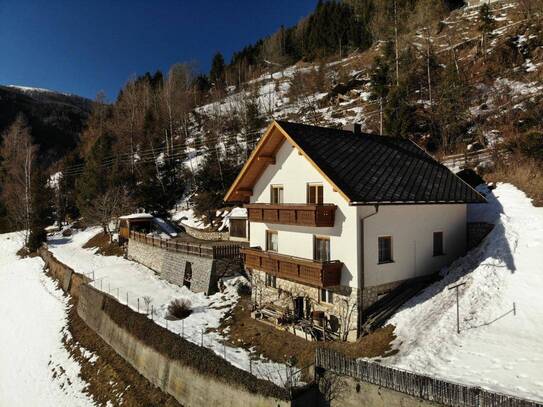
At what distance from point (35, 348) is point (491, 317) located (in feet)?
90.3

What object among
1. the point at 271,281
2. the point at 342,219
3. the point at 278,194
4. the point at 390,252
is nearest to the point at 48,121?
the point at 278,194

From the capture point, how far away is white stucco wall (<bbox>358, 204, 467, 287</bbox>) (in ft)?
54.2

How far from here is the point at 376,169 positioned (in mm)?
18641

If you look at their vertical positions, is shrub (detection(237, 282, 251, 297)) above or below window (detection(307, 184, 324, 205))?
below

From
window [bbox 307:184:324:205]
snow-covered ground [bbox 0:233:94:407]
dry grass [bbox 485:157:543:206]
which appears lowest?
Answer: snow-covered ground [bbox 0:233:94:407]

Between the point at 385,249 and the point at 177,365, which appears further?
the point at 385,249

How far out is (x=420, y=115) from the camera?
1593 inches

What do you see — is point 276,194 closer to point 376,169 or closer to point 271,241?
point 271,241

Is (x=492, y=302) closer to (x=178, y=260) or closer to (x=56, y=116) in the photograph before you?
(x=178, y=260)

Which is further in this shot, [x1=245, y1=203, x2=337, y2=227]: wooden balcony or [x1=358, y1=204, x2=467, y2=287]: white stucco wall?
[x1=245, y1=203, x2=337, y2=227]: wooden balcony

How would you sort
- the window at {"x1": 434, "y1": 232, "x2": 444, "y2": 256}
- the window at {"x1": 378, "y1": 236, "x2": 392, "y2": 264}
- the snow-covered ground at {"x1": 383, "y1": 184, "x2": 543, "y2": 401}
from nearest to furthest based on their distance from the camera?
1. the snow-covered ground at {"x1": 383, "y1": 184, "x2": 543, "y2": 401}
2. the window at {"x1": 378, "y1": 236, "x2": 392, "y2": 264}
3. the window at {"x1": 434, "y1": 232, "x2": 444, "y2": 256}

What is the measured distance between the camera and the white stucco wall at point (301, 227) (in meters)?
16.4

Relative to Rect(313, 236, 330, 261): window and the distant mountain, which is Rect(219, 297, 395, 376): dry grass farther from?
the distant mountain

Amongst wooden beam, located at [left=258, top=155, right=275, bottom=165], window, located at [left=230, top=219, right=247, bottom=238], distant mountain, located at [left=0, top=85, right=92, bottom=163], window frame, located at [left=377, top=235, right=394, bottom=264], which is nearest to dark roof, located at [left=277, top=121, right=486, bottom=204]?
window frame, located at [left=377, top=235, right=394, bottom=264]
